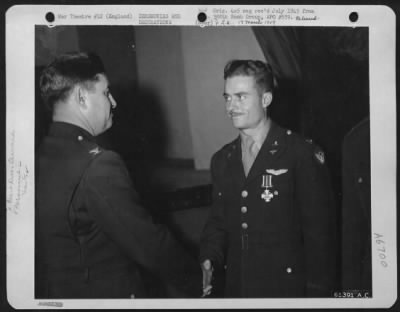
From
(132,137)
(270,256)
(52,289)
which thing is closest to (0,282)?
(52,289)

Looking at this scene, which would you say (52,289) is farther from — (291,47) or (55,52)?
(291,47)

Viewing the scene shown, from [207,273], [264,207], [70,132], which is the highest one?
[70,132]

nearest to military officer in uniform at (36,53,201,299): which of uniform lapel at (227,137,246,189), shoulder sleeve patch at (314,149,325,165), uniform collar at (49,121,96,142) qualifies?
uniform collar at (49,121,96,142)

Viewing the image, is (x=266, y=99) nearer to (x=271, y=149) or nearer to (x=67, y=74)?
(x=271, y=149)

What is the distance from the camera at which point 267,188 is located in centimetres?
69

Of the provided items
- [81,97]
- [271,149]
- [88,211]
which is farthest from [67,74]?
[271,149]

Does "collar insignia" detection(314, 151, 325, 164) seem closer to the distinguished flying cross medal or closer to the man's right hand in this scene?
the distinguished flying cross medal

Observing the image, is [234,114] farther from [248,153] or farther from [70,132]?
[70,132]

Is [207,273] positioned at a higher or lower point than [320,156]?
lower

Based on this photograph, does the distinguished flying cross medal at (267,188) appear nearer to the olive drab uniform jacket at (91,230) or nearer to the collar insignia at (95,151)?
the olive drab uniform jacket at (91,230)

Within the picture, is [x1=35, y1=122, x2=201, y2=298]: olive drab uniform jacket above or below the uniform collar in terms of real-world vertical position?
below

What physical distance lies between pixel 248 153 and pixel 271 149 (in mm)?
35

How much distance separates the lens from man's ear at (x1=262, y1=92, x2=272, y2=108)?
68 centimetres

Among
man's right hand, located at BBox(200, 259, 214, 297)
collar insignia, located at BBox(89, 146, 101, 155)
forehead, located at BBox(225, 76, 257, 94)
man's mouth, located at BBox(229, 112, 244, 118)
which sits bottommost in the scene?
man's right hand, located at BBox(200, 259, 214, 297)
